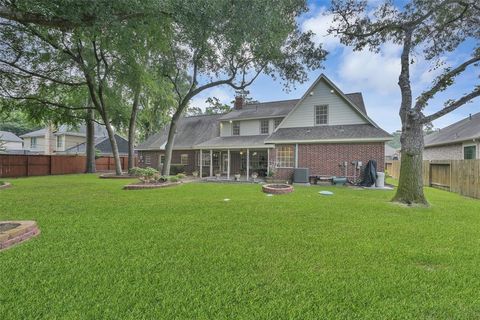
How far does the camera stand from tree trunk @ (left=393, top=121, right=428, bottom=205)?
866 cm

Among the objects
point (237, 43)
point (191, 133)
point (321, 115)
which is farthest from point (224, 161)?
point (237, 43)

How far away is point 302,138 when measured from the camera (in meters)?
16.2

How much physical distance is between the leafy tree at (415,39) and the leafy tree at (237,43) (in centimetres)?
247

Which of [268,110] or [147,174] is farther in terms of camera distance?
[268,110]

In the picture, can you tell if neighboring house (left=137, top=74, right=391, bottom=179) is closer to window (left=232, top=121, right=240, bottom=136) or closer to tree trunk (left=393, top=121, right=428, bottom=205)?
window (left=232, top=121, right=240, bottom=136)

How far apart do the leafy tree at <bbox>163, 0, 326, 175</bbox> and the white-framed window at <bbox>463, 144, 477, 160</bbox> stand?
10.9m

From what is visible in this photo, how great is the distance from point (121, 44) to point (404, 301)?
1191 centimetres

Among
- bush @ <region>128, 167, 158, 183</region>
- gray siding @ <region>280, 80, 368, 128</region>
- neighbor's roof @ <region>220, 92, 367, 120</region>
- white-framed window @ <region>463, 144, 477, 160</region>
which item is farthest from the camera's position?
neighbor's roof @ <region>220, 92, 367, 120</region>

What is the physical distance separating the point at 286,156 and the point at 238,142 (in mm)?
4279

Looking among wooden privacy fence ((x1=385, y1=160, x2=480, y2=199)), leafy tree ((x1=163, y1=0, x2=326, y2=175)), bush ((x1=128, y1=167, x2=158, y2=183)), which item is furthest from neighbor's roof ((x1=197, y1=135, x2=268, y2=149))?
wooden privacy fence ((x1=385, y1=160, x2=480, y2=199))

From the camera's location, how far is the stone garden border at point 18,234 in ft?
13.5

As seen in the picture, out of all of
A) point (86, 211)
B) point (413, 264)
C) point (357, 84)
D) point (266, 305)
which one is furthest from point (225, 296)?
point (357, 84)

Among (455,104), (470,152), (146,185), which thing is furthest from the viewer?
(470,152)

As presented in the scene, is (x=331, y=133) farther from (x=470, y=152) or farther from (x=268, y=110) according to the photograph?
(x=470, y=152)
